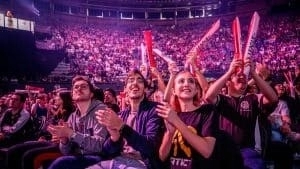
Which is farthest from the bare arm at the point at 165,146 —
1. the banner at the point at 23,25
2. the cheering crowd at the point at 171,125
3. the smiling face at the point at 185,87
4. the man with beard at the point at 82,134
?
the banner at the point at 23,25

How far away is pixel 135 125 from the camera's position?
4.05 m

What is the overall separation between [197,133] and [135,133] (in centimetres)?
48

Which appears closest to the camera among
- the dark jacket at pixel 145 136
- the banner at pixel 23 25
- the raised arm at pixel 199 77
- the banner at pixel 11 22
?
the dark jacket at pixel 145 136

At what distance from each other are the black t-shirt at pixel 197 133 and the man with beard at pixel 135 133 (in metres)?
0.19

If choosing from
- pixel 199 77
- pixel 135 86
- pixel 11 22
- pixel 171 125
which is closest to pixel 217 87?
pixel 199 77

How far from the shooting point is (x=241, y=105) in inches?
180

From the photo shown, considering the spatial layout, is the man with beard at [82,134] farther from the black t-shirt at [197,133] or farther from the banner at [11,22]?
the banner at [11,22]

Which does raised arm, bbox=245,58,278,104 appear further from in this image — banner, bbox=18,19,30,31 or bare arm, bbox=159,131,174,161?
banner, bbox=18,19,30,31

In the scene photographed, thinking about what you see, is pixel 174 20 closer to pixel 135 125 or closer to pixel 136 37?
pixel 136 37

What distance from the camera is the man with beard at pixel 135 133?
324cm

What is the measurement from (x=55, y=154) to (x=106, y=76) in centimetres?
2121

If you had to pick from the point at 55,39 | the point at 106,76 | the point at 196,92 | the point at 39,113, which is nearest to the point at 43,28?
the point at 55,39

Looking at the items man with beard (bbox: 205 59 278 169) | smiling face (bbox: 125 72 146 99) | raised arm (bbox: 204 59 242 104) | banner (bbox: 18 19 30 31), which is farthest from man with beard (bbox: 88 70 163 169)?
banner (bbox: 18 19 30 31)

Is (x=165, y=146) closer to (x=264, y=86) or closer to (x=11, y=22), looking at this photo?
(x=264, y=86)
